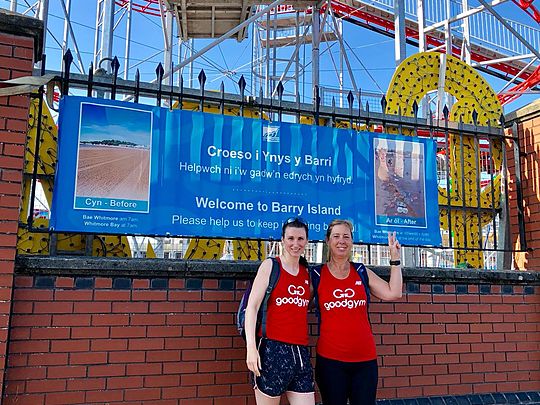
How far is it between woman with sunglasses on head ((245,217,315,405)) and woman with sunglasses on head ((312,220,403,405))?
0.45 ft

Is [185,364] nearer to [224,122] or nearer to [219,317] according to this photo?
[219,317]

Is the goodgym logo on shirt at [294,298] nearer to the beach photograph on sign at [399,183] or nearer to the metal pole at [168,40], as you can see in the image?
the beach photograph on sign at [399,183]

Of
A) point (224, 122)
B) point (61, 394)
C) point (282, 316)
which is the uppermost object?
point (224, 122)

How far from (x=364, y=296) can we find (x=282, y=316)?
57 cm

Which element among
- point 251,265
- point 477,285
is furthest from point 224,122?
point 477,285

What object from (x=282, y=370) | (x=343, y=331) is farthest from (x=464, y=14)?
(x=282, y=370)

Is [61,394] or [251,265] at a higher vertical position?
[251,265]

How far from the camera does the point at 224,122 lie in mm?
3986

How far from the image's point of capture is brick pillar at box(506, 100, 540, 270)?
474cm

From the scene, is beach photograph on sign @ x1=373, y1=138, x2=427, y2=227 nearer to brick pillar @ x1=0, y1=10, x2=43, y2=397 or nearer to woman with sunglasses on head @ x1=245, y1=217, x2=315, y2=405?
woman with sunglasses on head @ x1=245, y1=217, x2=315, y2=405

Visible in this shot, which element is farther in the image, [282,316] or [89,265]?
[89,265]

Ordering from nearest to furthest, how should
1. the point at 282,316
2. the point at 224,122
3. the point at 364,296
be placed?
the point at 282,316 → the point at 364,296 → the point at 224,122

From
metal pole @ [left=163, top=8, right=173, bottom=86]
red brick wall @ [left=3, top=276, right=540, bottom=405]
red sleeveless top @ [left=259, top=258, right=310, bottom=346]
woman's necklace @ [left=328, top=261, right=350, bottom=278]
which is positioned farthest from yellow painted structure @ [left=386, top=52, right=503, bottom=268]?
metal pole @ [left=163, top=8, right=173, bottom=86]

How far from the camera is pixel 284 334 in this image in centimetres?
288
